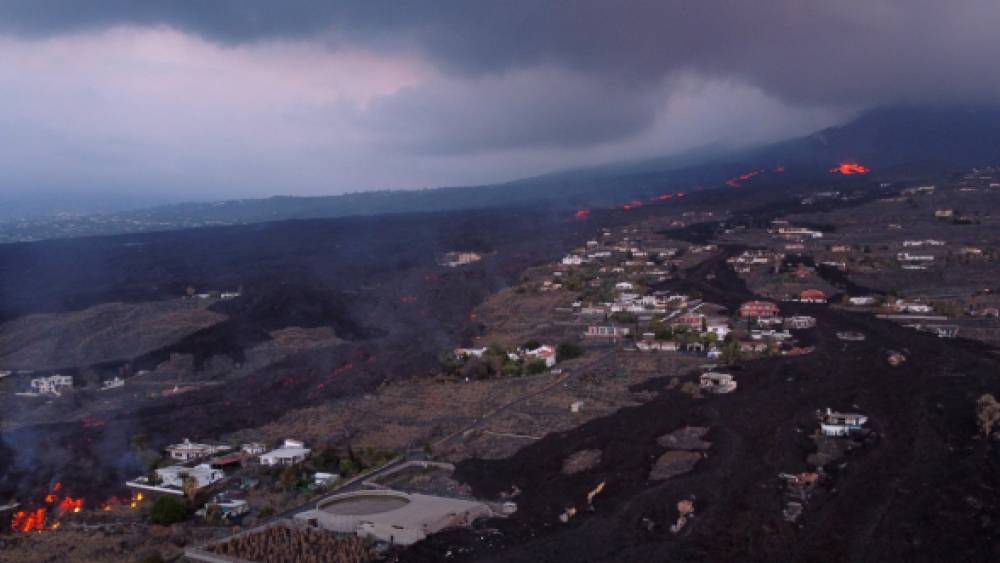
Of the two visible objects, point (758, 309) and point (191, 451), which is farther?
point (758, 309)

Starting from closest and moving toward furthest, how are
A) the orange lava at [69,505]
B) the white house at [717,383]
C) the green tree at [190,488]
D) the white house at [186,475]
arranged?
the green tree at [190,488], the orange lava at [69,505], the white house at [186,475], the white house at [717,383]

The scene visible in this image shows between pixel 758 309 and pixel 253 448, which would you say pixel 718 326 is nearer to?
pixel 758 309

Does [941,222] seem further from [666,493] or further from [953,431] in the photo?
[666,493]

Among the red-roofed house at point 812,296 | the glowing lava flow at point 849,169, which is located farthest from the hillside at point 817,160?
the red-roofed house at point 812,296

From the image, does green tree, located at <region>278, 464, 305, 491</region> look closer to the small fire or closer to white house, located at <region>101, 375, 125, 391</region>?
the small fire

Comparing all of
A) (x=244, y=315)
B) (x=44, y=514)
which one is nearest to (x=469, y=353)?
(x=44, y=514)

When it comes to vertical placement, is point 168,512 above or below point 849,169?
below

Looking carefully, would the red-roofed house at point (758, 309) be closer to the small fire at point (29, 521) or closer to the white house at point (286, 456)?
the white house at point (286, 456)
